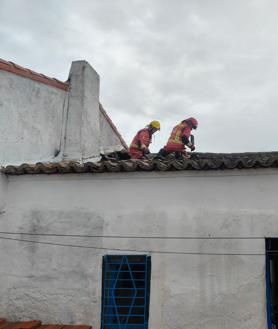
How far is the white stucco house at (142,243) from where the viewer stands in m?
6.23

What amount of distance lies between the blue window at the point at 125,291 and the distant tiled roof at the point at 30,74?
4.81 m

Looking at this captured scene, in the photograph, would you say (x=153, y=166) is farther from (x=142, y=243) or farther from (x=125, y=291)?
(x=125, y=291)

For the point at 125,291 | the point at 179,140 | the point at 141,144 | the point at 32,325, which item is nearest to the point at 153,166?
the point at 125,291

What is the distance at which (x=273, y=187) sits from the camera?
639 cm

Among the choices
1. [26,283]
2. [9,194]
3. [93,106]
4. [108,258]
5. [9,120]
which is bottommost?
[26,283]

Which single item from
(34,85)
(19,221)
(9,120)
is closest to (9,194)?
(19,221)


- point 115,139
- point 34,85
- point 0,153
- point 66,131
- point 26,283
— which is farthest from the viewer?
point 115,139

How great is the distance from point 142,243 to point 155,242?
0.23 m

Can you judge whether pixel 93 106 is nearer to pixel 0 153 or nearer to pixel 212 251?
pixel 0 153

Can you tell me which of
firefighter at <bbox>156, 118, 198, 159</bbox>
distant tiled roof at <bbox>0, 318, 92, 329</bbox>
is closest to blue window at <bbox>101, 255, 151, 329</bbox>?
distant tiled roof at <bbox>0, 318, 92, 329</bbox>

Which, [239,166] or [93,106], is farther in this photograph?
[93,106]

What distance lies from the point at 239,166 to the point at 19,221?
13.3 ft

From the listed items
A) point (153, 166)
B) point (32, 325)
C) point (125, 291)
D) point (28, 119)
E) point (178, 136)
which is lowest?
point (32, 325)

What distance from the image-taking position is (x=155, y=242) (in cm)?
654
